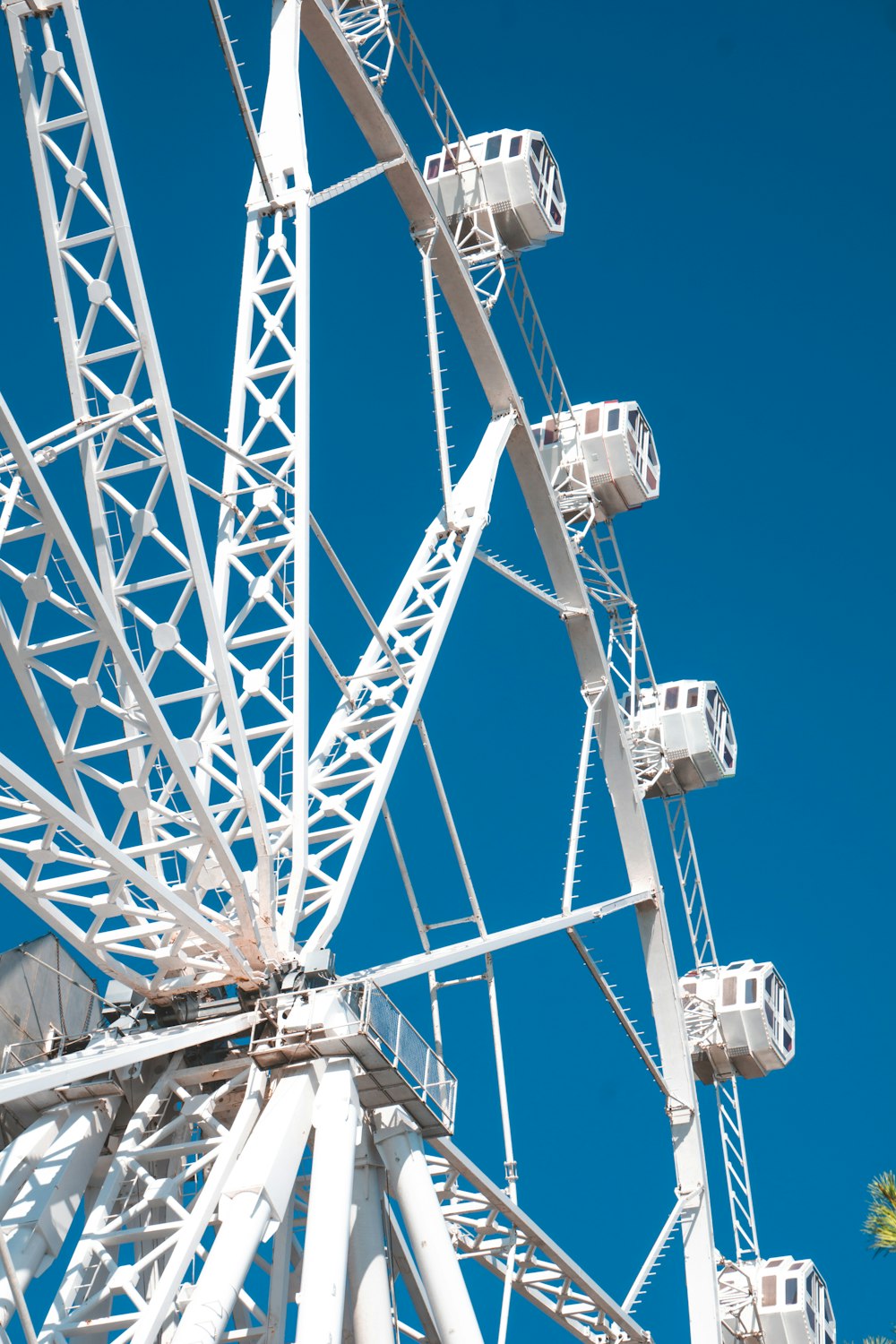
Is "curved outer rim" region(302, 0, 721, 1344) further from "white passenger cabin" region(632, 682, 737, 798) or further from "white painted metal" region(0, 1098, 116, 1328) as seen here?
"white painted metal" region(0, 1098, 116, 1328)

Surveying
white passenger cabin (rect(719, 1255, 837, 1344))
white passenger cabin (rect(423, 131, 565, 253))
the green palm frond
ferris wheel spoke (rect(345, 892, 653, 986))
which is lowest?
the green palm frond

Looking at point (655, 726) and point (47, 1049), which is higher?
point (655, 726)

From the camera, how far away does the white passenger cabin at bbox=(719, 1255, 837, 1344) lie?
38750 mm

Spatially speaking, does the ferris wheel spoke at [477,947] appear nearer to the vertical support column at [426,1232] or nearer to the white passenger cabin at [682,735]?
the vertical support column at [426,1232]

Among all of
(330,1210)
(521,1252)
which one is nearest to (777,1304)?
(521,1252)

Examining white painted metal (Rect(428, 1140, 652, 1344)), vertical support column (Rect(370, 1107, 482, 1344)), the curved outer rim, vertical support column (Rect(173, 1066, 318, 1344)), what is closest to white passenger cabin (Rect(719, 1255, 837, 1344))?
A: the curved outer rim

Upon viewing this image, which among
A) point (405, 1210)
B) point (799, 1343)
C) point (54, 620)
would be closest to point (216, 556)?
point (405, 1210)

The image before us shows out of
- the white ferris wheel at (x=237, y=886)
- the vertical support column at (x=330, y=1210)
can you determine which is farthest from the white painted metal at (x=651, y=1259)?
the vertical support column at (x=330, y=1210)

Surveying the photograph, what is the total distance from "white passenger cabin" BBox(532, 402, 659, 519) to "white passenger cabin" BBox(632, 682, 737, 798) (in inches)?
196

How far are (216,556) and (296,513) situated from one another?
1.28 meters

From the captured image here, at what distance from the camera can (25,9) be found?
1959 cm

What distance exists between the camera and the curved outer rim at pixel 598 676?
29.7m

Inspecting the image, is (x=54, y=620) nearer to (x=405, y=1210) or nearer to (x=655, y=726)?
(x=655, y=726)

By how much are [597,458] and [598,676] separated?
14.6 ft
